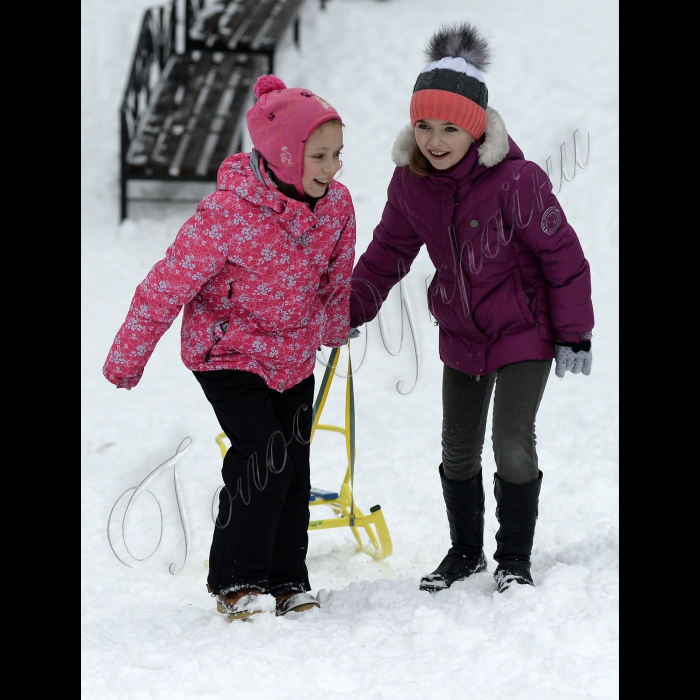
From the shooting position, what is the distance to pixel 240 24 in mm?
8523

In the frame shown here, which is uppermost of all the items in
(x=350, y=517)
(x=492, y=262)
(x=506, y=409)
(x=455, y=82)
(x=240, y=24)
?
(x=240, y=24)

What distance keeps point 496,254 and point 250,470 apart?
970 millimetres

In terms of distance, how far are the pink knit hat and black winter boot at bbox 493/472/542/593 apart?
113 cm

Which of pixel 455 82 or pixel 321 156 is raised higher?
pixel 455 82

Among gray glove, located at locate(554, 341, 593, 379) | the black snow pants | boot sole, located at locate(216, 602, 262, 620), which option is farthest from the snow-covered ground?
gray glove, located at locate(554, 341, 593, 379)

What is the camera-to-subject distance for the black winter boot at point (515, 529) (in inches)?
107

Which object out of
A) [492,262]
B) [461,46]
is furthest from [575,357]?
[461,46]

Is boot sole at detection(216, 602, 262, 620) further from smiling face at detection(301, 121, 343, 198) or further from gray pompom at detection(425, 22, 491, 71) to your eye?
gray pompom at detection(425, 22, 491, 71)

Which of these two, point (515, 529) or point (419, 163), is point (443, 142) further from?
point (515, 529)

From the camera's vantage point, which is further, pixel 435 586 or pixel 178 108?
pixel 178 108

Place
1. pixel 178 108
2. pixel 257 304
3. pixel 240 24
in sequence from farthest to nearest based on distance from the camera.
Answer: pixel 240 24 < pixel 178 108 < pixel 257 304

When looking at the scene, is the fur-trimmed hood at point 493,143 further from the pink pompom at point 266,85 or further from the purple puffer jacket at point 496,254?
the pink pompom at point 266,85

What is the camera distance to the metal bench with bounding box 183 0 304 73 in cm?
807

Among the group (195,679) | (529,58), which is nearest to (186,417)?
(195,679)
